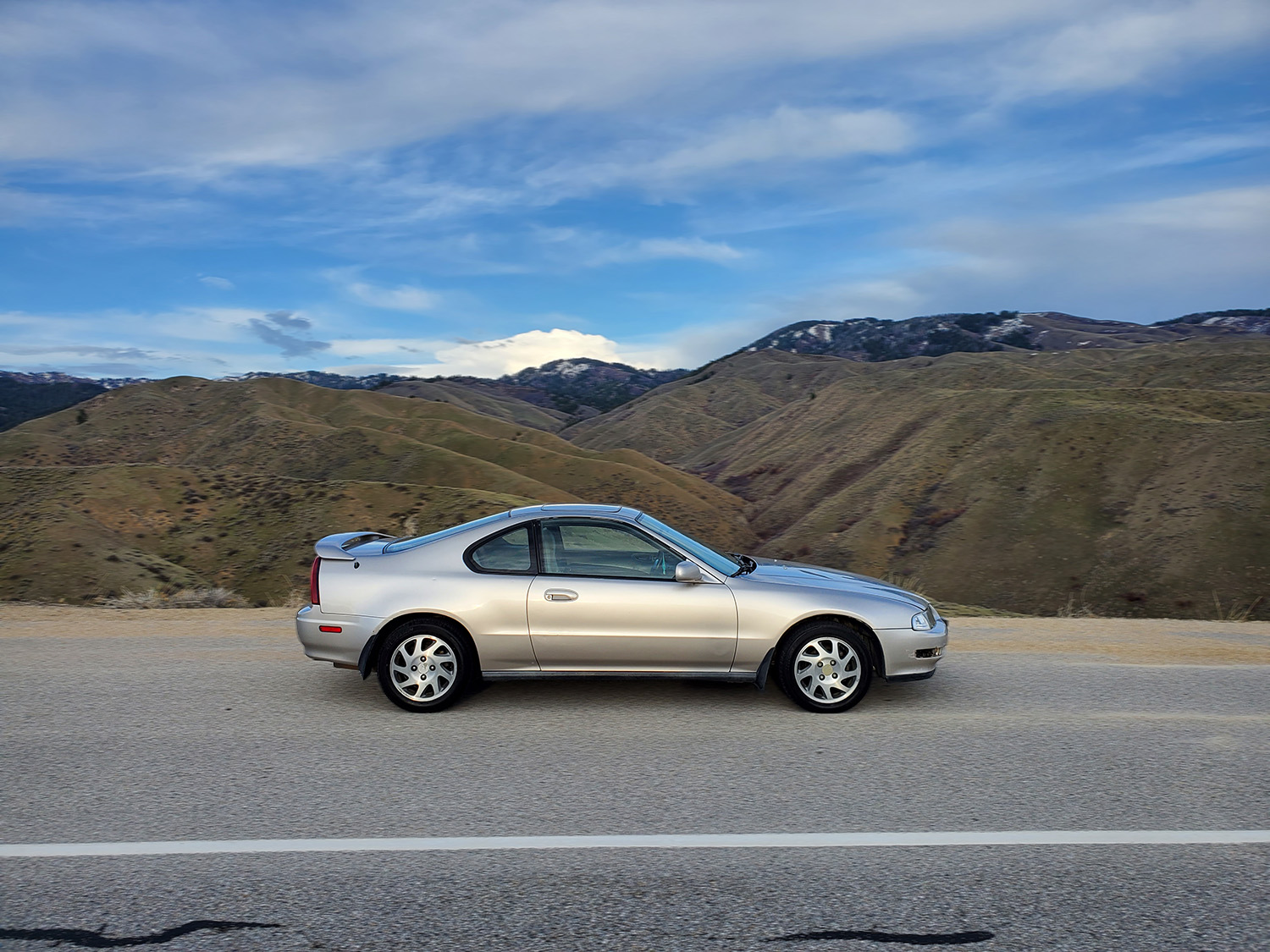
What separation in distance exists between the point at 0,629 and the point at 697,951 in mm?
9233

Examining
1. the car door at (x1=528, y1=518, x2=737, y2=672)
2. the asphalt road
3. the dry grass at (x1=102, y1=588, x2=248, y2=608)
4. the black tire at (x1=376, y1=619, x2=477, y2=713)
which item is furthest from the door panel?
the dry grass at (x1=102, y1=588, x2=248, y2=608)

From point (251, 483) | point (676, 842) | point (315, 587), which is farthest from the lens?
point (251, 483)

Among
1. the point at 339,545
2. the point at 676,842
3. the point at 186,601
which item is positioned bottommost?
the point at 676,842

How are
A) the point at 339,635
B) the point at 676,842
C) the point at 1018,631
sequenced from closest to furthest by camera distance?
the point at 676,842, the point at 339,635, the point at 1018,631

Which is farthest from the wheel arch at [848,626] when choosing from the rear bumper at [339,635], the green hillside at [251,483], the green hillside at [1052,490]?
the green hillside at [1052,490]

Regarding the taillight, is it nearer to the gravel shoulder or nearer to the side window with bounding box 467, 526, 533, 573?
the side window with bounding box 467, 526, 533, 573

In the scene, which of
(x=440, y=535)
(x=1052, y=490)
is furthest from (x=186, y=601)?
(x=1052, y=490)

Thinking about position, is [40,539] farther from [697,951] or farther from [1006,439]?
[1006,439]

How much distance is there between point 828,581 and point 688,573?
1124 millimetres

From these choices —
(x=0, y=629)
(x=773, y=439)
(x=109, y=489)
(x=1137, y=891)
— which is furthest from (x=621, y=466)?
(x=1137, y=891)

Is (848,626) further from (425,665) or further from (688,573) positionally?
(425,665)

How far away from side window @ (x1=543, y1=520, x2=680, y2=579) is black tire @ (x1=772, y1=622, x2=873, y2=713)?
3.28 ft

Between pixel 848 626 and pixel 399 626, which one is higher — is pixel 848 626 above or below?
below

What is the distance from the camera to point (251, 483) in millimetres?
34562
